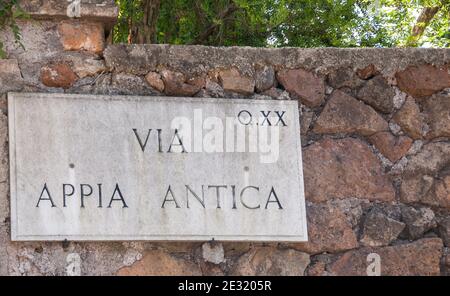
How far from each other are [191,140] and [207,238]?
43 centimetres

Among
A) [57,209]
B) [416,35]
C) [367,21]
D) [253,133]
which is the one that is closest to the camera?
[57,209]

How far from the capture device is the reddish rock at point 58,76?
4.82 metres

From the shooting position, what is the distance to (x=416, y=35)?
30.7 feet

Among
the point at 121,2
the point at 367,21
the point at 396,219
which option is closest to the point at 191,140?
the point at 396,219

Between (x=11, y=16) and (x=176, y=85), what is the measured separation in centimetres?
77

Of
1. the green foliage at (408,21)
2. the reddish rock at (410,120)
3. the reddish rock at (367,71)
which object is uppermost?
the green foliage at (408,21)

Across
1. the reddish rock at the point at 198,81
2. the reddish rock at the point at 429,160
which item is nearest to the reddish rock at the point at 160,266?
the reddish rock at the point at 198,81

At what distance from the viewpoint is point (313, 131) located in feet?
16.7

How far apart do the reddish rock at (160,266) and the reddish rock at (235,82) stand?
0.80m

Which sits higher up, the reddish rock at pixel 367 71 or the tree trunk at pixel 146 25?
the tree trunk at pixel 146 25

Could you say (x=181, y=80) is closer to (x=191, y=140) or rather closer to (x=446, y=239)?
(x=191, y=140)

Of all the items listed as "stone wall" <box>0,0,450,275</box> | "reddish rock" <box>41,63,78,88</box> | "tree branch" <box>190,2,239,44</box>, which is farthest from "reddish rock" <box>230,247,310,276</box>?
"tree branch" <box>190,2,239,44</box>

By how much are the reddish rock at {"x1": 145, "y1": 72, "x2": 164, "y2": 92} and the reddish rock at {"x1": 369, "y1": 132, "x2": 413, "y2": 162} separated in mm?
997

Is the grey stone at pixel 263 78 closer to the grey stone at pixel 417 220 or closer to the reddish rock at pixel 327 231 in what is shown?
the reddish rock at pixel 327 231
